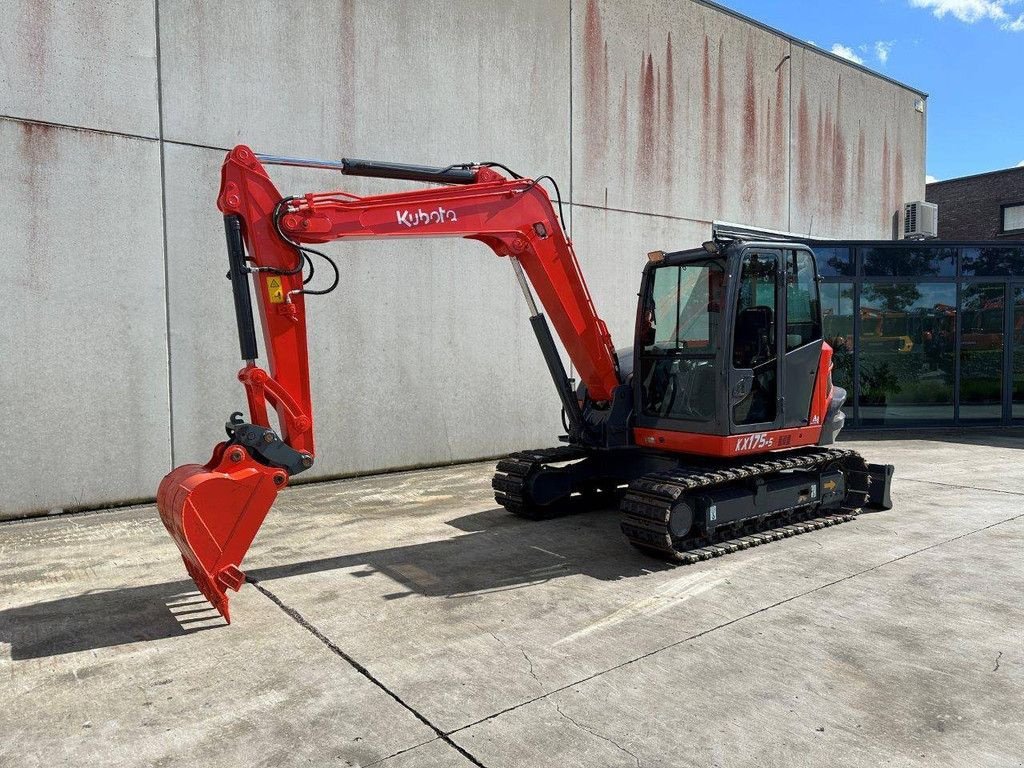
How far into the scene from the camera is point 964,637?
14.5 feet

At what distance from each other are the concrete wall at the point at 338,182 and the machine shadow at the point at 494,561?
3.17 metres

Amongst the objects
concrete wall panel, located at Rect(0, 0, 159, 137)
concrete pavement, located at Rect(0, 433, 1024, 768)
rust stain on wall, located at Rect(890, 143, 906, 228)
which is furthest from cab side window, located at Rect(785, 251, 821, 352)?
rust stain on wall, located at Rect(890, 143, 906, 228)

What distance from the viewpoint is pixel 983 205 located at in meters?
26.0

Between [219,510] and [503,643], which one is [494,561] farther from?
[219,510]

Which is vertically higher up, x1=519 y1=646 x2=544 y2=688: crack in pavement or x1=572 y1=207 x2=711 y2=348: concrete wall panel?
x1=572 y1=207 x2=711 y2=348: concrete wall panel

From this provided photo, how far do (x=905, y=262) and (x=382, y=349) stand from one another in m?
9.32

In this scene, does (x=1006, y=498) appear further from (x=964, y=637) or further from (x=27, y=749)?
(x=27, y=749)

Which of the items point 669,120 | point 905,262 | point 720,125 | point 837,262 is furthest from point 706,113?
point 905,262

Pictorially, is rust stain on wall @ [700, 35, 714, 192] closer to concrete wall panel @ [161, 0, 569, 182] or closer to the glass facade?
the glass facade

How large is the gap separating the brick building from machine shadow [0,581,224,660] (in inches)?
1090

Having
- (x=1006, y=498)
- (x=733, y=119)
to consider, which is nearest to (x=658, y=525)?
(x=1006, y=498)

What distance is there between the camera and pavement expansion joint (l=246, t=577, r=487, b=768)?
3.30m

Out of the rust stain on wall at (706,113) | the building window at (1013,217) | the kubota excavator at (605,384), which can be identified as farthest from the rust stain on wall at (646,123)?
the building window at (1013,217)

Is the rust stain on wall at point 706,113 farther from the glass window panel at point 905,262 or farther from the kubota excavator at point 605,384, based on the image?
the kubota excavator at point 605,384
